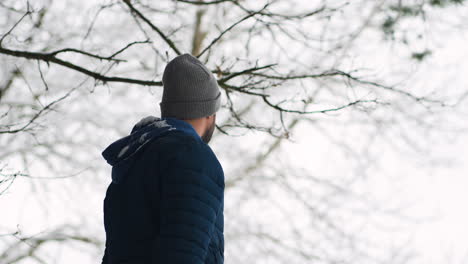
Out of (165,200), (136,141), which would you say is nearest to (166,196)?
(165,200)

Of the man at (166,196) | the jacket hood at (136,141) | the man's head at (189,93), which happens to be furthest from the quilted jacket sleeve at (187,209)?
the man's head at (189,93)

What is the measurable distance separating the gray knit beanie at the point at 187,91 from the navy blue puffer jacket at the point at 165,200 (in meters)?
0.10

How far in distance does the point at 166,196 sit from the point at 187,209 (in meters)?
0.07

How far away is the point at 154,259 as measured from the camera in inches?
56.5

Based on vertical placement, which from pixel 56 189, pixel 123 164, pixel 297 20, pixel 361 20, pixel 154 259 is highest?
pixel 361 20

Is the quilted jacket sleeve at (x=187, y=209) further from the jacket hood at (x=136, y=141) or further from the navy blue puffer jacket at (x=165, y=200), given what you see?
the jacket hood at (x=136, y=141)

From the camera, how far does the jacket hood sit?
1.63 m

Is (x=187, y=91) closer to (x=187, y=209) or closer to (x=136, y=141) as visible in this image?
(x=136, y=141)

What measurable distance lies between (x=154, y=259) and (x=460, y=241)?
11.1 metres

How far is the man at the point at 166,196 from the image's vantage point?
144 centimetres

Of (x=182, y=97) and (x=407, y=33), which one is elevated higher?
(x=407, y=33)

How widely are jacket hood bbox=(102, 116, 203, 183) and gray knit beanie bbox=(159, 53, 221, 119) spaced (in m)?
0.07

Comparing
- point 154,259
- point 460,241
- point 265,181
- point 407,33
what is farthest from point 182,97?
point 460,241

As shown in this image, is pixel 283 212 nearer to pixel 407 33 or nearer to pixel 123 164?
pixel 407 33
